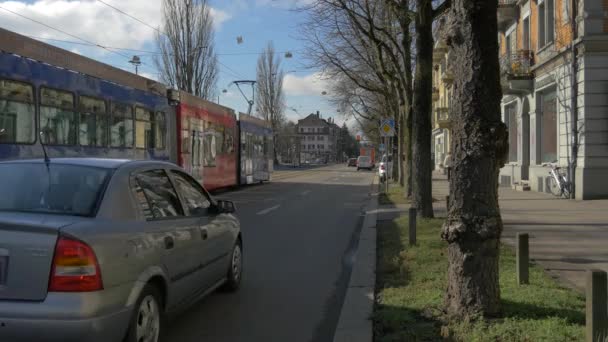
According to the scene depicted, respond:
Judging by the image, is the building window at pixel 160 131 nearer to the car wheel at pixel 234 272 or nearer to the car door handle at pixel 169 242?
the car wheel at pixel 234 272

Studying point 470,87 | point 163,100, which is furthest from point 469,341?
point 163,100

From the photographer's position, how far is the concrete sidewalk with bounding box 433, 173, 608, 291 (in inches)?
314

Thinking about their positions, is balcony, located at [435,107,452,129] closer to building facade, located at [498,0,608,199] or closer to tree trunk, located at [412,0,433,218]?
building facade, located at [498,0,608,199]

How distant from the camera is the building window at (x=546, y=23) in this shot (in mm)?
21734

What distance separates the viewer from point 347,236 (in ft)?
38.5

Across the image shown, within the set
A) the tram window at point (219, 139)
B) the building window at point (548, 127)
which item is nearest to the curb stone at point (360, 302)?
the tram window at point (219, 139)

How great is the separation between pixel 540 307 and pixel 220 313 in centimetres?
309

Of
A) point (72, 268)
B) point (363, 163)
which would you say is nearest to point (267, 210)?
point (72, 268)

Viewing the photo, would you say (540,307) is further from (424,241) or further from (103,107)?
(103,107)

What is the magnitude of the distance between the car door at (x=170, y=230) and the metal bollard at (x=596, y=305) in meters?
3.14

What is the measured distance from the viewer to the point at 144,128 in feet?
50.9

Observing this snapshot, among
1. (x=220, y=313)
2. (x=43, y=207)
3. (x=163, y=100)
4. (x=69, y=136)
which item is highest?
(x=163, y=100)

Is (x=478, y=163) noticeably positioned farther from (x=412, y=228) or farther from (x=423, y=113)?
(x=423, y=113)

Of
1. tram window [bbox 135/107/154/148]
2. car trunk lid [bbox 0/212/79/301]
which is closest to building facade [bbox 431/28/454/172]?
tram window [bbox 135/107/154/148]
